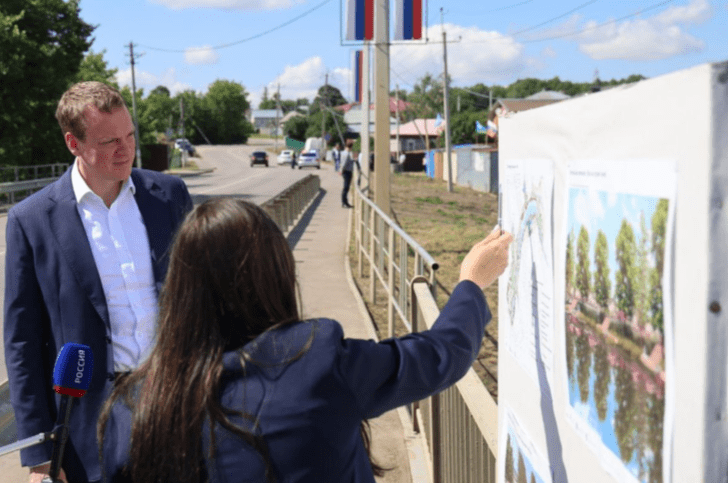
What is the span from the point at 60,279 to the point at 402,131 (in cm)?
8572

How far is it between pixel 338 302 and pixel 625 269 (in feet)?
28.4

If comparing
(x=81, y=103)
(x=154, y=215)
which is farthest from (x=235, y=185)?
(x=81, y=103)

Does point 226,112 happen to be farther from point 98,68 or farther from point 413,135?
point 98,68

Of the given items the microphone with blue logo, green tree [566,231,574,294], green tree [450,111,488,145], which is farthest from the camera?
green tree [450,111,488,145]

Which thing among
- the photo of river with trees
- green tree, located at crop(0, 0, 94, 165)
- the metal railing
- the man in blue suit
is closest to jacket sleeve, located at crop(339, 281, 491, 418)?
the photo of river with trees

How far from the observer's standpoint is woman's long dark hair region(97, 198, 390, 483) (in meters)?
1.57

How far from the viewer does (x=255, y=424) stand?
1.53m

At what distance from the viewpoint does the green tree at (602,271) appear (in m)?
1.30

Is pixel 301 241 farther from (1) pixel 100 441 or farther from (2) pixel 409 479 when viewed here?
(1) pixel 100 441

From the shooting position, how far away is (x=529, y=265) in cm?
177

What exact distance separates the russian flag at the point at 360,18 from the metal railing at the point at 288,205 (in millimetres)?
2912

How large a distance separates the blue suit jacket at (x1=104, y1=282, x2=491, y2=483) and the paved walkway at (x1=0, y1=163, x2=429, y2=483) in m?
0.29

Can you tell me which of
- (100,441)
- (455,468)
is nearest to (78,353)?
(100,441)

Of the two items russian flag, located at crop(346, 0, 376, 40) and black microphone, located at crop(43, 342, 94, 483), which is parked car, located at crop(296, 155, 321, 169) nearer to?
russian flag, located at crop(346, 0, 376, 40)
